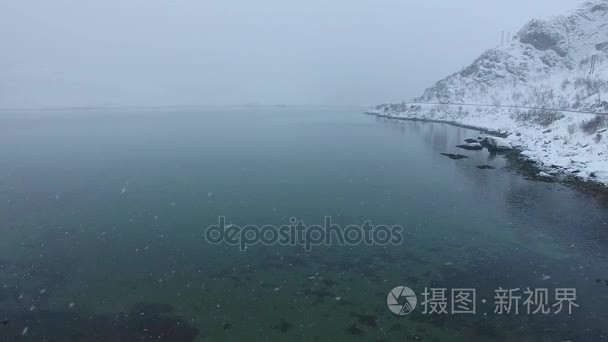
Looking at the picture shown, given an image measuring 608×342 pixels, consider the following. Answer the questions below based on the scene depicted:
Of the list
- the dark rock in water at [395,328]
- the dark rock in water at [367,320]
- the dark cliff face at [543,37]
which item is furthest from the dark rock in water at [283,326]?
the dark cliff face at [543,37]

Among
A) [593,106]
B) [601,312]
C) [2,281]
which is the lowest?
[601,312]

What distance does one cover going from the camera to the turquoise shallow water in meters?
12.8

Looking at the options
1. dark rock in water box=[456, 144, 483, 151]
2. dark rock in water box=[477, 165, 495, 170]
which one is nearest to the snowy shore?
dark rock in water box=[456, 144, 483, 151]

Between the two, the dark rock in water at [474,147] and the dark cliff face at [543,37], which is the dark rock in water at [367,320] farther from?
the dark cliff face at [543,37]

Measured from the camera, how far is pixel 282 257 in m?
17.8

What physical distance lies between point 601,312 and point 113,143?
6424 centimetres

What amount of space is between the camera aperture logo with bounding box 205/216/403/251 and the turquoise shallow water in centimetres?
73

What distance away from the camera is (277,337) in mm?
12172

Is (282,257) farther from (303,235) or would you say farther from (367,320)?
(367,320)

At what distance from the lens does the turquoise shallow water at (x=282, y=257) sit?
12750 millimetres

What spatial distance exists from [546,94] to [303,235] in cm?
9042

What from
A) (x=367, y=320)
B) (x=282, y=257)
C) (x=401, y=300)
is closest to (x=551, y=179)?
(x=401, y=300)

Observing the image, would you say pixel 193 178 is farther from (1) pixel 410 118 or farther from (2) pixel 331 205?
(1) pixel 410 118

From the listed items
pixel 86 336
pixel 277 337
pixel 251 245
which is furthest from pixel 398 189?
pixel 86 336
